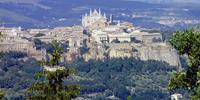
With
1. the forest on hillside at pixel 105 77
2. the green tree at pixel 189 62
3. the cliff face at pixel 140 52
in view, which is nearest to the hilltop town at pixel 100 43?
the cliff face at pixel 140 52

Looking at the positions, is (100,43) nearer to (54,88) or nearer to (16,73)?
(16,73)

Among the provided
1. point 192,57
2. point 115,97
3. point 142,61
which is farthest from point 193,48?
point 142,61

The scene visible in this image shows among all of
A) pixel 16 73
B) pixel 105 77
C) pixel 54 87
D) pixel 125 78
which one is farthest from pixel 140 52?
pixel 54 87

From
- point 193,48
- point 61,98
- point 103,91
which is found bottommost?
Answer: point 103,91

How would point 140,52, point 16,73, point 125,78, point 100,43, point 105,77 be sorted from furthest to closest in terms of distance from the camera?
point 100,43
point 140,52
point 105,77
point 125,78
point 16,73

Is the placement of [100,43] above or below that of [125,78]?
above

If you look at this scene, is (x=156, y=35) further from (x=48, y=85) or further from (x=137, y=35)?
(x=48, y=85)

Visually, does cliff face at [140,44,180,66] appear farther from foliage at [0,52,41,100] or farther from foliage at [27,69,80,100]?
foliage at [27,69,80,100]
